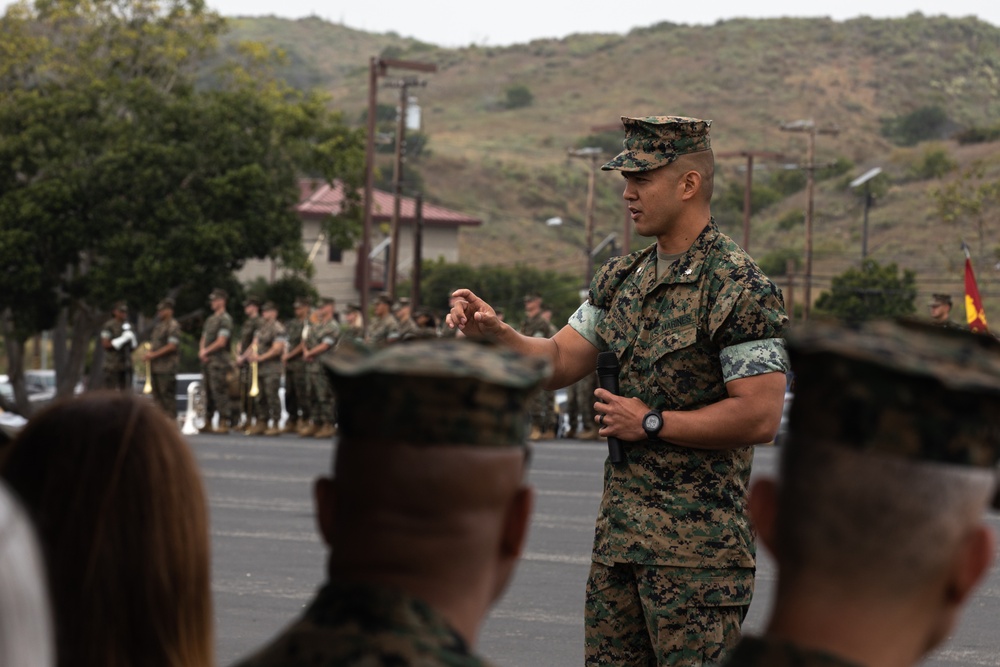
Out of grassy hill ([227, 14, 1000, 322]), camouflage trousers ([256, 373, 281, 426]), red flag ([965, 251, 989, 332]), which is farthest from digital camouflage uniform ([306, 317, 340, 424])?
grassy hill ([227, 14, 1000, 322])

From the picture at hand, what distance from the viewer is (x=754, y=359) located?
4.58 m

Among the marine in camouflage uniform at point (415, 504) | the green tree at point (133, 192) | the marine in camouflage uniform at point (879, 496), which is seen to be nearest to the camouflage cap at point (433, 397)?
the marine in camouflage uniform at point (415, 504)

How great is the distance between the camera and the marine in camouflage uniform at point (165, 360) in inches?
988

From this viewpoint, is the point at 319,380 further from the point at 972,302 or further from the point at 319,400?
the point at 972,302

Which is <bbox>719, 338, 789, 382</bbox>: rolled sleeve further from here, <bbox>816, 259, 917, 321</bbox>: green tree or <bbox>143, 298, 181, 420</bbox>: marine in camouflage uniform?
<bbox>816, 259, 917, 321</bbox>: green tree

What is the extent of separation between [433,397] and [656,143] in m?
2.77

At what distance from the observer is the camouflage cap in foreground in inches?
78.9

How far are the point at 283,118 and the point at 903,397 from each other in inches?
1608

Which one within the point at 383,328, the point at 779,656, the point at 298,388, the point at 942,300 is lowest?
the point at 298,388

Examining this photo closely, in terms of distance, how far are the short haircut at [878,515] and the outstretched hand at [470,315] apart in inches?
105

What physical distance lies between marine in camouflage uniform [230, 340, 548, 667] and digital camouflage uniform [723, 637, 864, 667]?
382 mm

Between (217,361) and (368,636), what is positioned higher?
(368,636)

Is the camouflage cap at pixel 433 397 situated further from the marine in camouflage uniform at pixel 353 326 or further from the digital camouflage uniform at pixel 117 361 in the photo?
the digital camouflage uniform at pixel 117 361

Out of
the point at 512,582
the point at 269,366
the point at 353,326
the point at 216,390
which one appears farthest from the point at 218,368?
the point at 512,582
